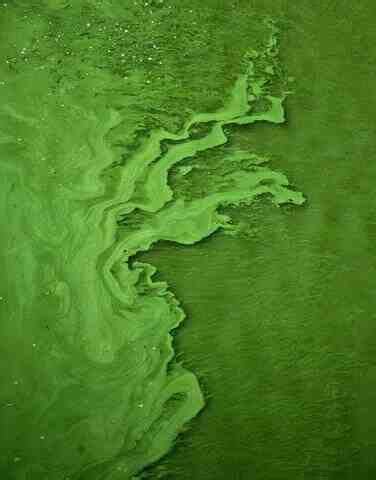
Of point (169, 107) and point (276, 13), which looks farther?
point (276, 13)

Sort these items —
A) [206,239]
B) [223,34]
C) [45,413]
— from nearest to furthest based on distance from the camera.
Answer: [45,413] < [206,239] < [223,34]

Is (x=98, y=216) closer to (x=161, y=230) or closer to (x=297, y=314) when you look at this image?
(x=161, y=230)

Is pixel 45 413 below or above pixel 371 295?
below

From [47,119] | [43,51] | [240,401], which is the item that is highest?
[43,51]

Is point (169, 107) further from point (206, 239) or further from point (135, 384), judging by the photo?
point (135, 384)

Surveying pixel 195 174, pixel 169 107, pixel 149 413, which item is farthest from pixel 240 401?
pixel 169 107
